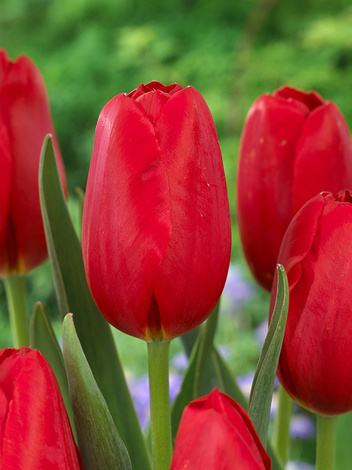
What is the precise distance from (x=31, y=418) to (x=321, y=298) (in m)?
0.11

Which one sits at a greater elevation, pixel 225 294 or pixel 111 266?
pixel 111 266

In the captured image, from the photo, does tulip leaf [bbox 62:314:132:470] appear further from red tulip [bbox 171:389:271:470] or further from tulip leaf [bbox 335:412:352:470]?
tulip leaf [bbox 335:412:352:470]

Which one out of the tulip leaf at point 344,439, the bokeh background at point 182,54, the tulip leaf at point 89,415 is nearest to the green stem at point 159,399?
the tulip leaf at point 89,415

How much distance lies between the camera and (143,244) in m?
0.28

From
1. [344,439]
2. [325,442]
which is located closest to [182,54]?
[344,439]

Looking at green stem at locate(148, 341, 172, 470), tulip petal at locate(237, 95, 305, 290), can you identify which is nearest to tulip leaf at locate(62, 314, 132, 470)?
green stem at locate(148, 341, 172, 470)

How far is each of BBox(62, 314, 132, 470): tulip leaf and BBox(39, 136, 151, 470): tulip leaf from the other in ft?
0.22

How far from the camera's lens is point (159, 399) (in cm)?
A: 30

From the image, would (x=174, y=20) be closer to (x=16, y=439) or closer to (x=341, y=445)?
(x=341, y=445)

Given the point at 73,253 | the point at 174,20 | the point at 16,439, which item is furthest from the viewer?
the point at 174,20

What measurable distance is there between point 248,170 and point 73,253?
0.29 ft

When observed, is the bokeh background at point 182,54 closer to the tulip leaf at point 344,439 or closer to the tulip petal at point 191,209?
the tulip leaf at point 344,439

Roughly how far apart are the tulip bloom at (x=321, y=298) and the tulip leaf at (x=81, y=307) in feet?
0.30

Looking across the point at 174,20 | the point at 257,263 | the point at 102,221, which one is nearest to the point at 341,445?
the point at 257,263
